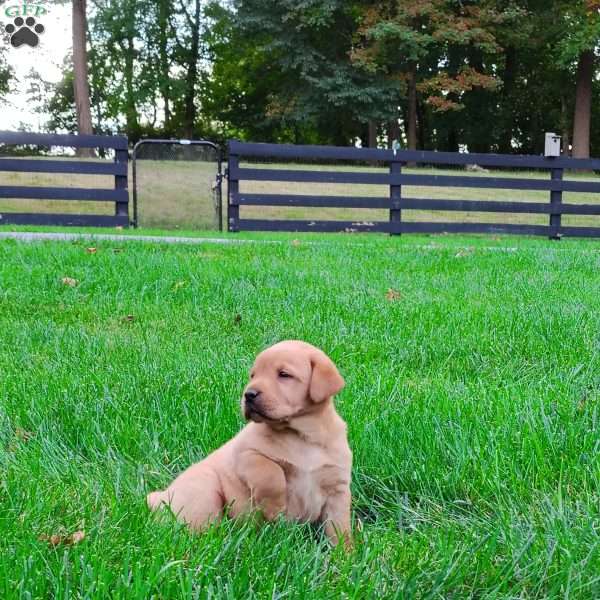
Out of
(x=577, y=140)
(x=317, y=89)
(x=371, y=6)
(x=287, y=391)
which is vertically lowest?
(x=287, y=391)

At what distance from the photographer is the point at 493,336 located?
13.0 feet

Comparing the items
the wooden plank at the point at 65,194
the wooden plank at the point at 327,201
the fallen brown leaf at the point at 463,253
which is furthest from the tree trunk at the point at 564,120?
the fallen brown leaf at the point at 463,253

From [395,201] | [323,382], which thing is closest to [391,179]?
[395,201]

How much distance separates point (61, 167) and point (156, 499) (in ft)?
37.2

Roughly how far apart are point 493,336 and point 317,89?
3175 cm

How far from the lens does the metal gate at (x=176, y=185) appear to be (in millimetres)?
12945

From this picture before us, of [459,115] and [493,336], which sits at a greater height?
[459,115]

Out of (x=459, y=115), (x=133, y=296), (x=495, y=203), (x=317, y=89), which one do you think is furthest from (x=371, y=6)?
(x=133, y=296)

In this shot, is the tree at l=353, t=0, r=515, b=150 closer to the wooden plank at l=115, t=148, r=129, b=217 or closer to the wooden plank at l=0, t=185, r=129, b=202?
the wooden plank at l=115, t=148, r=129, b=217

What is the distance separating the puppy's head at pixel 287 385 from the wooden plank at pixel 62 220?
35.6 ft

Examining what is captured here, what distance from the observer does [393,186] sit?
42.5 feet

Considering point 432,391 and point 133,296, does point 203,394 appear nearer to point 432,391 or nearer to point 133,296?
point 432,391

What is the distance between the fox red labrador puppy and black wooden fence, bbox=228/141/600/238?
35.0 ft

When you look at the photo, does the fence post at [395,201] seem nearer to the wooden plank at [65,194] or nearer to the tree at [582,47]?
the wooden plank at [65,194]
